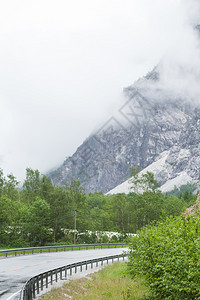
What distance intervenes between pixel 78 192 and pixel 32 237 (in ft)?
55.1

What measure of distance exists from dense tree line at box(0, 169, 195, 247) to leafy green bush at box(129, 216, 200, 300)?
31002mm

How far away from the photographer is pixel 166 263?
460 inches

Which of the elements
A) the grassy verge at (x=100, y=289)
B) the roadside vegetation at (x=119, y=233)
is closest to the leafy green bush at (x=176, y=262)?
the roadside vegetation at (x=119, y=233)

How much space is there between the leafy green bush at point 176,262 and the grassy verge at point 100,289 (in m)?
3.39

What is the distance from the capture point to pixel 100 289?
2034 cm

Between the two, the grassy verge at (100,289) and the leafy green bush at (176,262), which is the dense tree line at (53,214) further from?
the leafy green bush at (176,262)

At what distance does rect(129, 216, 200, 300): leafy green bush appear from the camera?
10773mm

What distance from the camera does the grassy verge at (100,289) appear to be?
57.3 ft

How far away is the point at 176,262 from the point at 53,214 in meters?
54.3

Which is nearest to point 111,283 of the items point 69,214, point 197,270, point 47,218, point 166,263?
point 166,263

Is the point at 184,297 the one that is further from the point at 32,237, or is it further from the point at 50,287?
the point at 32,237

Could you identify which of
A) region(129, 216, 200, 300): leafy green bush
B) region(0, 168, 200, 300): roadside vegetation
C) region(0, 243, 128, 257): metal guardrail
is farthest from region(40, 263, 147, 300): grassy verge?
region(0, 243, 128, 257): metal guardrail

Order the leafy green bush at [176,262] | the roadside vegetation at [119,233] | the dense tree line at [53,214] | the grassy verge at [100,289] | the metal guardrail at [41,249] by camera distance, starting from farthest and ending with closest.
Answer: the dense tree line at [53,214], the metal guardrail at [41,249], the grassy verge at [100,289], the roadside vegetation at [119,233], the leafy green bush at [176,262]

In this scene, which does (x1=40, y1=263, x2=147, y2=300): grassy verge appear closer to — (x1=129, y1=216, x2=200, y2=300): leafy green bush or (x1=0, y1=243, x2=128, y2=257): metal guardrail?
(x1=129, y1=216, x2=200, y2=300): leafy green bush
